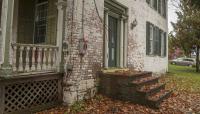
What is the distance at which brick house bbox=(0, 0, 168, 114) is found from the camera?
18.4 feet

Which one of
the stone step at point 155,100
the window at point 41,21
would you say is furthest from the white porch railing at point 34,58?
the stone step at point 155,100

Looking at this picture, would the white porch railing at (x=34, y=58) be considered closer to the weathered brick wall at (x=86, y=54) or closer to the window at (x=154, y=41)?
the weathered brick wall at (x=86, y=54)

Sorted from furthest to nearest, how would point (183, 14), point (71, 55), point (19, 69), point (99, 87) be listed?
point (183, 14) → point (99, 87) → point (71, 55) → point (19, 69)

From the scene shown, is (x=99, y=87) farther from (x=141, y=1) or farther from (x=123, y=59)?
(x=141, y=1)

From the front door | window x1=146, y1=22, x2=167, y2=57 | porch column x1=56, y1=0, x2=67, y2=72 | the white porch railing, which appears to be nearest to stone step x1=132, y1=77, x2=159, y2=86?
the front door

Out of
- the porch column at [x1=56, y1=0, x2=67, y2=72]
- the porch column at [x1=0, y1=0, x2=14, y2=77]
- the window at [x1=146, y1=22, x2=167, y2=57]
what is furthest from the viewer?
the window at [x1=146, y1=22, x2=167, y2=57]

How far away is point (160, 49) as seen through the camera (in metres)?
15.4

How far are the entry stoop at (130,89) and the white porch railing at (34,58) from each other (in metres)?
1.99

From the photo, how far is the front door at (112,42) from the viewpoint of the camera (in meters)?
9.27

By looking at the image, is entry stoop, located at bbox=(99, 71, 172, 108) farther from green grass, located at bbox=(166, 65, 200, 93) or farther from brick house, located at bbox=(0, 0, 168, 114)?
green grass, located at bbox=(166, 65, 200, 93)

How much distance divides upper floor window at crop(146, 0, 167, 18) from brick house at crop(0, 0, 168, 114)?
385 centimetres

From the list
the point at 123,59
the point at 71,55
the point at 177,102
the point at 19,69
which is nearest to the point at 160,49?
the point at 123,59

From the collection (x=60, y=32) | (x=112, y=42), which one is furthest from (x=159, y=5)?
(x=60, y=32)

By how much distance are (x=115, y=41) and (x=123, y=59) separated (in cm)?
89
